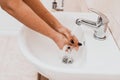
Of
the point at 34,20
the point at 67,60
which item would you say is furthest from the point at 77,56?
the point at 34,20

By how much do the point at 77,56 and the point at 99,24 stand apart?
0.61 feet

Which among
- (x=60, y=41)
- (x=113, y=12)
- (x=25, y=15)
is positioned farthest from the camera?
(x=113, y=12)

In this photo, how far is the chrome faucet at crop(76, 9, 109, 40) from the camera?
0.89 m

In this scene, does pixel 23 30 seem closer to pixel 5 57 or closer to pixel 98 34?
pixel 98 34

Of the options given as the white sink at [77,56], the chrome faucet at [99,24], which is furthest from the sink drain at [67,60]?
the chrome faucet at [99,24]

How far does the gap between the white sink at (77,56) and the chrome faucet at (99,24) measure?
3 centimetres

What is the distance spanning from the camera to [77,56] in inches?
38.2

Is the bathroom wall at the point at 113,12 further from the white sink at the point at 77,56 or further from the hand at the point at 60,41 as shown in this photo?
the hand at the point at 60,41

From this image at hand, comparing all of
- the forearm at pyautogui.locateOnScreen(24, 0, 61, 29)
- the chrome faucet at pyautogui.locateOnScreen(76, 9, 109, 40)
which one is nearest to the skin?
the forearm at pyautogui.locateOnScreen(24, 0, 61, 29)

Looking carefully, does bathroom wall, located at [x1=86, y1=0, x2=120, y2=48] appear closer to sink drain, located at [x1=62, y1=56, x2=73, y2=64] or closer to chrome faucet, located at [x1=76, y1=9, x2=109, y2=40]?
chrome faucet, located at [x1=76, y1=9, x2=109, y2=40]

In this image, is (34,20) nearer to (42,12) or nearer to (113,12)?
(42,12)

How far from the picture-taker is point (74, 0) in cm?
158

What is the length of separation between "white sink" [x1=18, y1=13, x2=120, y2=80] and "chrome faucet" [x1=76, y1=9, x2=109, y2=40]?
0.09 feet

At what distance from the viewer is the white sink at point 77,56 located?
0.72 meters
